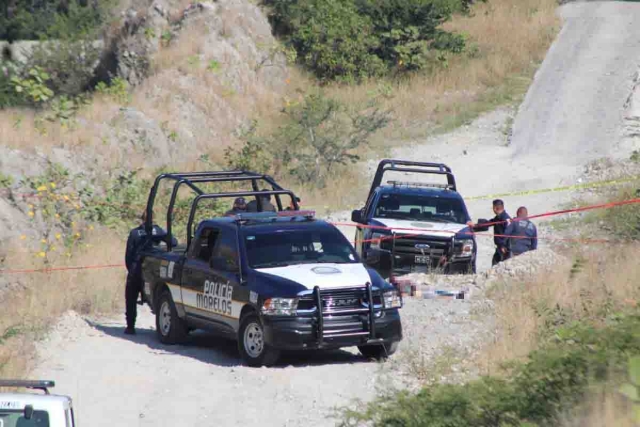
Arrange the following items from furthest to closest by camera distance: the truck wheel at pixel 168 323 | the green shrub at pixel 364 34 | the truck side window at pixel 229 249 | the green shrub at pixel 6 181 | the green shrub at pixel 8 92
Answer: the green shrub at pixel 364 34 → the green shrub at pixel 8 92 → the green shrub at pixel 6 181 → the truck wheel at pixel 168 323 → the truck side window at pixel 229 249

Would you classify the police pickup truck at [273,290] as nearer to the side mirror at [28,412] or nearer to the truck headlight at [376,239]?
the truck headlight at [376,239]

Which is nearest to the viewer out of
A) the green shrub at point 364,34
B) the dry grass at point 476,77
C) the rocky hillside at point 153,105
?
the rocky hillside at point 153,105

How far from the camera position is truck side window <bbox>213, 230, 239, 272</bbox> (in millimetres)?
13234

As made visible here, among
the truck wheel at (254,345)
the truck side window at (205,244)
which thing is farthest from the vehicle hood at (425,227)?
the truck wheel at (254,345)

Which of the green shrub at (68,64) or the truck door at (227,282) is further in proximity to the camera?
the green shrub at (68,64)

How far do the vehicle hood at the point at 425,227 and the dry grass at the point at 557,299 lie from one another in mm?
2717

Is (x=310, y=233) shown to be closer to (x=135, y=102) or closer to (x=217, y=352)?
(x=217, y=352)

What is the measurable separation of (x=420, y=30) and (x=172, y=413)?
33416 mm

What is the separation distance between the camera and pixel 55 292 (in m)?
17.0

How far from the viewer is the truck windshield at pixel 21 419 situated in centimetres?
636

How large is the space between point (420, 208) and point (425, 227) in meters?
0.83

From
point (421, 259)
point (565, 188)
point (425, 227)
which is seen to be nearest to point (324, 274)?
point (421, 259)

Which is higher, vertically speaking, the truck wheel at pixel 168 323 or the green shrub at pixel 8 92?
the green shrub at pixel 8 92

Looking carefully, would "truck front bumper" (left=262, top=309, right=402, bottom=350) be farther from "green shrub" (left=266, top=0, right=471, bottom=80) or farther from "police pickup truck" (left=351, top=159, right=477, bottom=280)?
"green shrub" (left=266, top=0, right=471, bottom=80)
